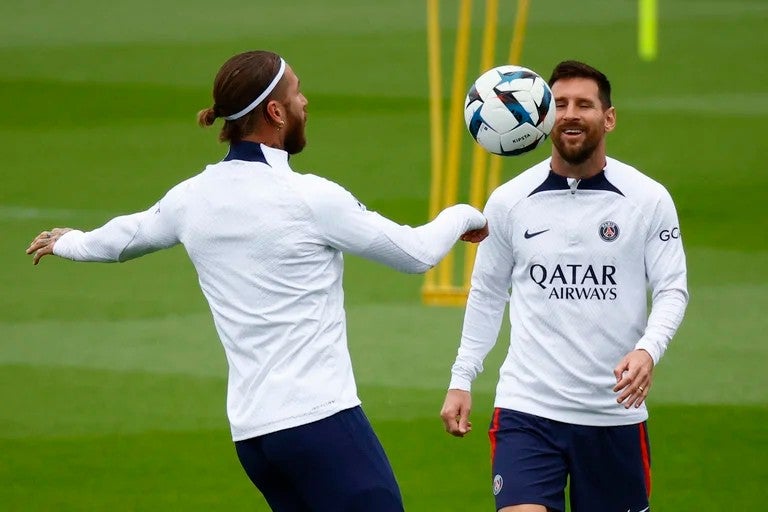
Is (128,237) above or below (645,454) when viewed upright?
above

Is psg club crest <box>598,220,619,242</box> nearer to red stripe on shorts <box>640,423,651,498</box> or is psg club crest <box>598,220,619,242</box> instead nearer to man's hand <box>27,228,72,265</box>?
red stripe on shorts <box>640,423,651,498</box>

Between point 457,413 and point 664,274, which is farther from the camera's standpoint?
point 457,413

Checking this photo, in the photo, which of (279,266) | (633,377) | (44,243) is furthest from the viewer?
(44,243)

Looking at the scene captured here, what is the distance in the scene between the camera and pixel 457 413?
21.4 ft

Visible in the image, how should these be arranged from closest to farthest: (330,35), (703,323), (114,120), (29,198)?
1. (703,323)
2. (29,198)
3. (114,120)
4. (330,35)

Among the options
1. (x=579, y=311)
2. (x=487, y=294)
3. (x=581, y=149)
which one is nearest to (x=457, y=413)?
(x=487, y=294)

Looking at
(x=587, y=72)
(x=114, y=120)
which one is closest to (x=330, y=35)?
(x=114, y=120)

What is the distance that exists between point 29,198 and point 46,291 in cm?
520

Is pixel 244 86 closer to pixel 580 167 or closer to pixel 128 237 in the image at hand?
pixel 128 237

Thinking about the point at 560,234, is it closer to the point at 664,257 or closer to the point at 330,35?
the point at 664,257

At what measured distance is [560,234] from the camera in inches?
252

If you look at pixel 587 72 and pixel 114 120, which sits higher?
pixel 587 72

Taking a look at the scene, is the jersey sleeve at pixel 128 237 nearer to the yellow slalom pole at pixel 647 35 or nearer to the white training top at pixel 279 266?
the white training top at pixel 279 266

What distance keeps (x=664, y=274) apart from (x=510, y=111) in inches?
36.2
